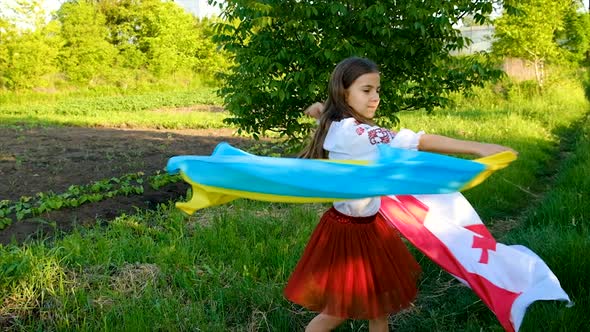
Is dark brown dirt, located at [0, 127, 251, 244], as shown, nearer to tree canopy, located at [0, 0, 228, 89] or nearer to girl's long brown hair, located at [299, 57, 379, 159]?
girl's long brown hair, located at [299, 57, 379, 159]

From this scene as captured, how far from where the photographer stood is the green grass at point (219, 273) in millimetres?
3283

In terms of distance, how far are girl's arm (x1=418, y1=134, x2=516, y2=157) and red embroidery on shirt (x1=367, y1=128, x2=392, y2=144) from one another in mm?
171

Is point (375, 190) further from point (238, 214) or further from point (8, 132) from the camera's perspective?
point (8, 132)

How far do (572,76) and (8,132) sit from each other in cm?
2088

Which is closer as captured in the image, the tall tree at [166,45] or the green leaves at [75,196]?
the green leaves at [75,196]

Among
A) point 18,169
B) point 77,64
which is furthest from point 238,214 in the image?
point 77,64

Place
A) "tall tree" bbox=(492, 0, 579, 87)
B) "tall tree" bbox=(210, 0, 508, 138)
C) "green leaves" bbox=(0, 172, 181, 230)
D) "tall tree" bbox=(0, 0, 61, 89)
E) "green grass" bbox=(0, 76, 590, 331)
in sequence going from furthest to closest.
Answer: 1. "tall tree" bbox=(0, 0, 61, 89)
2. "tall tree" bbox=(492, 0, 579, 87)
3. "green leaves" bbox=(0, 172, 181, 230)
4. "tall tree" bbox=(210, 0, 508, 138)
5. "green grass" bbox=(0, 76, 590, 331)

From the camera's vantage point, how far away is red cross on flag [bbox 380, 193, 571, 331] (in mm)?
2926

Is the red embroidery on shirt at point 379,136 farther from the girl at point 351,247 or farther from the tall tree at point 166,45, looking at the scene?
the tall tree at point 166,45

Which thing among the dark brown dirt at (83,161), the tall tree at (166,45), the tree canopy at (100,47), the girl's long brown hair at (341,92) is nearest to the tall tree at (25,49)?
the tree canopy at (100,47)

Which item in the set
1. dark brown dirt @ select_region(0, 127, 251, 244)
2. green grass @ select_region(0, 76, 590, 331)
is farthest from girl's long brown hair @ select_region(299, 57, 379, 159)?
dark brown dirt @ select_region(0, 127, 251, 244)

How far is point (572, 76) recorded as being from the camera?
890 inches

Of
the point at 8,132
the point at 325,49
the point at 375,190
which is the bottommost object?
the point at 8,132

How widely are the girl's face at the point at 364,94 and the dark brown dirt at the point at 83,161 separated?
3.66m
